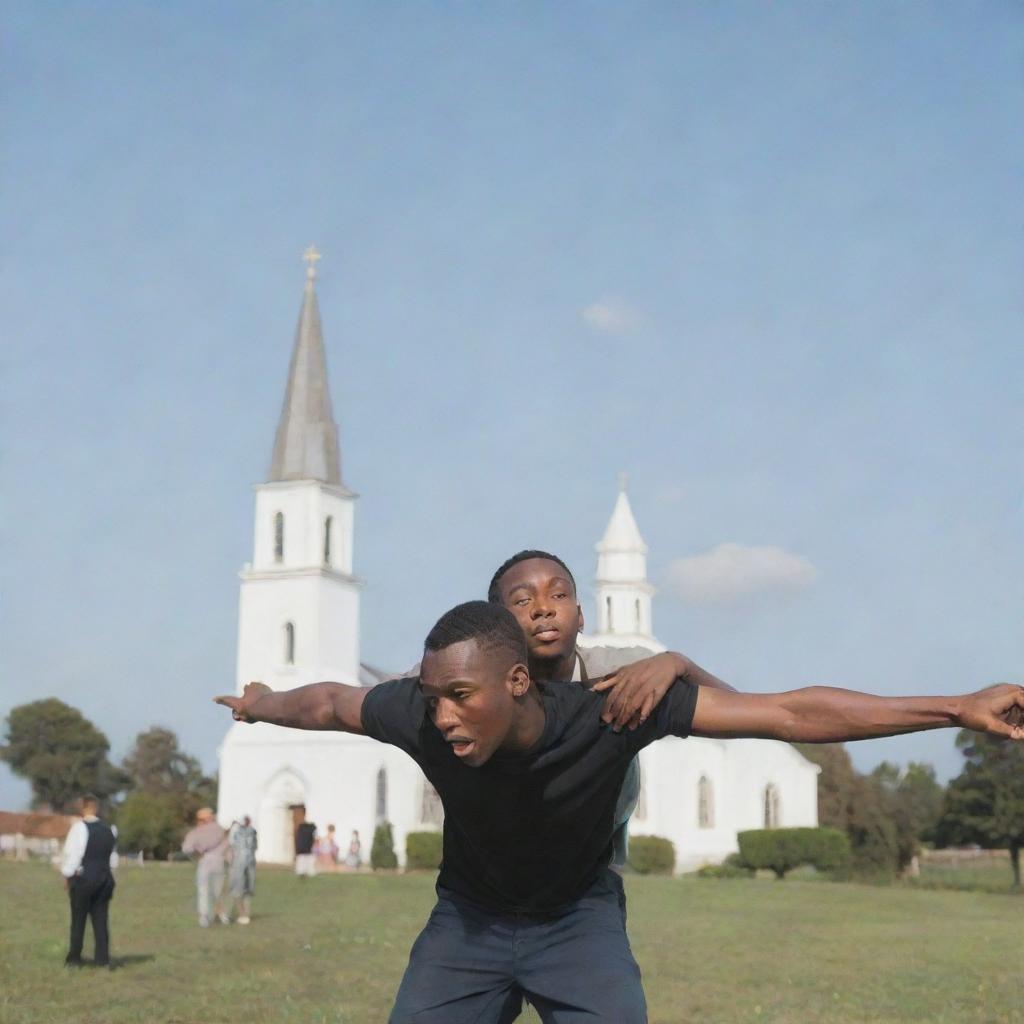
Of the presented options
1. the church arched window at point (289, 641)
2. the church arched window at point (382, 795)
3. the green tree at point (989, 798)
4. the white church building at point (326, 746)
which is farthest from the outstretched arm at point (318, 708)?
the church arched window at point (289, 641)

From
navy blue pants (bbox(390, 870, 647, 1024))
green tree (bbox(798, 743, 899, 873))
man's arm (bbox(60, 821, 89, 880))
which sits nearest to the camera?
navy blue pants (bbox(390, 870, 647, 1024))

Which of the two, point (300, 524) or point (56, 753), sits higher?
point (300, 524)

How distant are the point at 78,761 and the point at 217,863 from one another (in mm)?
75590

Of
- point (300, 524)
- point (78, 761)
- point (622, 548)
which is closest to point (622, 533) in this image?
point (622, 548)

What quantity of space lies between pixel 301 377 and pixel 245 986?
66034mm

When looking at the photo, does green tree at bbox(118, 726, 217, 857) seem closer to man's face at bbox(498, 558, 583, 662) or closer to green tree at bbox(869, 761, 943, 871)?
green tree at bbox(869, 761, 943, 871)

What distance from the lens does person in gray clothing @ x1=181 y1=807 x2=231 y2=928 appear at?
22.4 m

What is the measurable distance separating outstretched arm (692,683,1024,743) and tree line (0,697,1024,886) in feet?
178

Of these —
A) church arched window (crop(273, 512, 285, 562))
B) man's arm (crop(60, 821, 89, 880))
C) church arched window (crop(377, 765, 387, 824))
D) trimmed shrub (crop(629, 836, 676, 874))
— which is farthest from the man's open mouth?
church arched window (crop(273, 512, 285, 562))

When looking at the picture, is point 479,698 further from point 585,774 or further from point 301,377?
point 301,377

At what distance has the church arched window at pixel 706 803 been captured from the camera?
254 feet

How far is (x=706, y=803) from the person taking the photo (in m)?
77.8

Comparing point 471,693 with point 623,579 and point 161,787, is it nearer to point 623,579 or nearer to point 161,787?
point 623,579

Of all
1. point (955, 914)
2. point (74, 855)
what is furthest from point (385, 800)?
point (74, 855)
